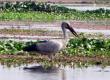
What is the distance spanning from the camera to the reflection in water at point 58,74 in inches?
635

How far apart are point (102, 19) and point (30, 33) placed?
40.2 feet

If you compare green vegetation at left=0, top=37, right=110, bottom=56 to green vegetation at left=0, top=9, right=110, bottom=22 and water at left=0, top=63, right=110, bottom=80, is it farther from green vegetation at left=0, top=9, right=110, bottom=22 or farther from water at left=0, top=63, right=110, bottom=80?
green vegetation at left=0, top=9, right=110, bottom=22

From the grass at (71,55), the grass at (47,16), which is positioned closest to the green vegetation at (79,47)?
the grass at (71,55)

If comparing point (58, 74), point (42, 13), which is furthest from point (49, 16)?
point (58, 74)

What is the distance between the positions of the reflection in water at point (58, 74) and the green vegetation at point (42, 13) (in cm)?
2068

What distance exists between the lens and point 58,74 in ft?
55.1

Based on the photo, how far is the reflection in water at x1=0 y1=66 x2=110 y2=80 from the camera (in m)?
16.1

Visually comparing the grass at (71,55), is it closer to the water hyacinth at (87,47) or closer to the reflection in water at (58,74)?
the water hyacinth at (87,47)

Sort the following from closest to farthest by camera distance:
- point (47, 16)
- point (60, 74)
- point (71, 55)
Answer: point (60, 74) < point (71, 55) < point (47, 16)

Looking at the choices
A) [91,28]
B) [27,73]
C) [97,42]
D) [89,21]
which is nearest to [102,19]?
[89,21]

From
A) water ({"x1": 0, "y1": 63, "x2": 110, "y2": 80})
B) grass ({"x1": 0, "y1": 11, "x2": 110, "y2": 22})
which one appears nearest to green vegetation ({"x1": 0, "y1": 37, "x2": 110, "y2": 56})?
water ({"x1": 0, "y1": 63, "x2": 110, "y2": 80})

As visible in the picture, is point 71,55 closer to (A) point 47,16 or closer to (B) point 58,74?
(B) point 58,74

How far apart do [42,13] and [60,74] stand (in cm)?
2715

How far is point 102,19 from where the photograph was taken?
1617 inches
